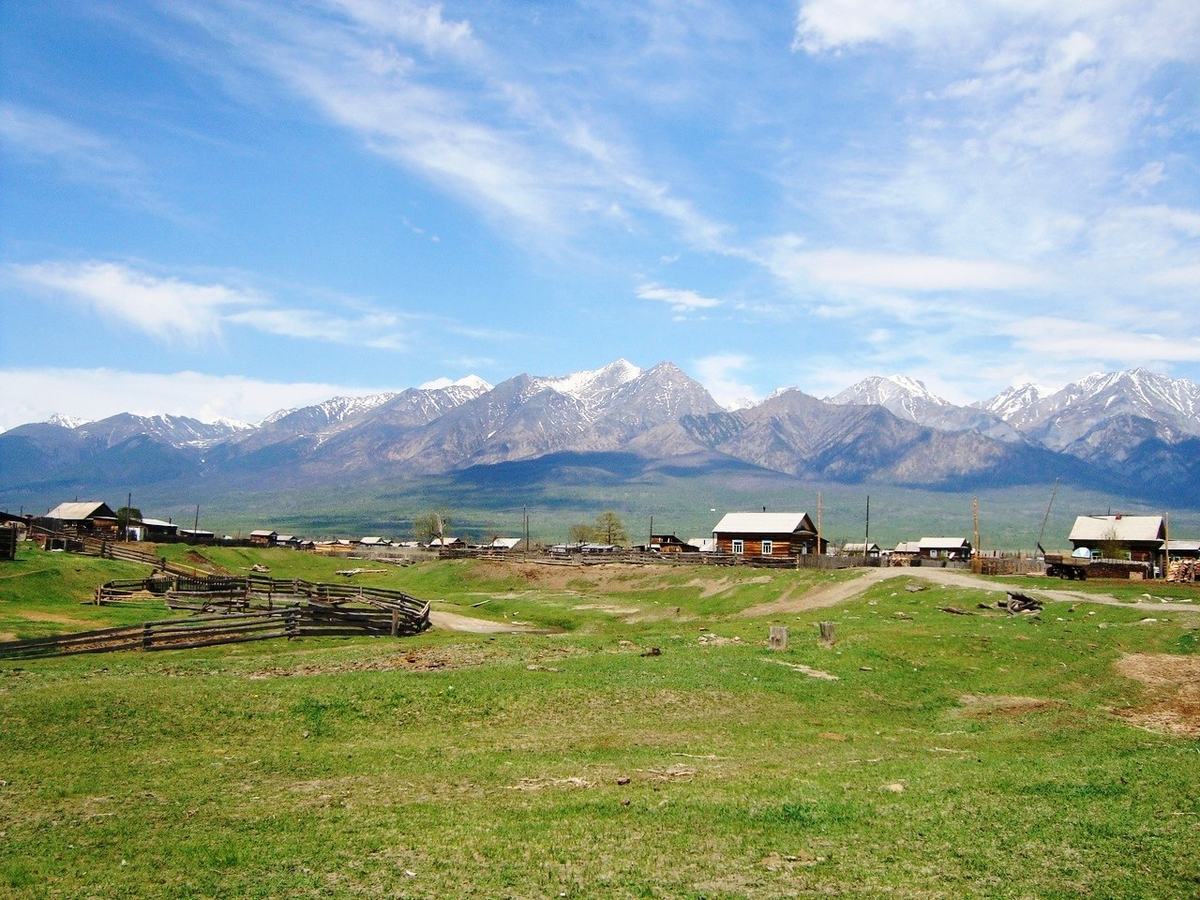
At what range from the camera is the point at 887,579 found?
67.6 metres

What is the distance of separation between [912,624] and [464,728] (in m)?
28.9

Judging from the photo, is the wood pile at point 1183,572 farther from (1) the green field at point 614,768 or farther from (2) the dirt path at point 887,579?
(1) the green field at point 614,768

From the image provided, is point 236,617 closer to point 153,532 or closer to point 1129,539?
point 1129,539

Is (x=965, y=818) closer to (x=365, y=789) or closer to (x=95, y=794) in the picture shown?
(x=365, y=789)

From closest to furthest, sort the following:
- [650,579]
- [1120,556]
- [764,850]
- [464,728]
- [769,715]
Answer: [764,850], [464,728], [769,715], [650,579], [1120,556]

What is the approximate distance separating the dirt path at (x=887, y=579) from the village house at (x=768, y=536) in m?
29.9

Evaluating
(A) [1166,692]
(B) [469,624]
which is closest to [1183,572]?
(A) [1166,692]

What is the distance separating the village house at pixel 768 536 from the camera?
349ft

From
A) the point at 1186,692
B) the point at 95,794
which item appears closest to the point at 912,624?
the point at 1186,692

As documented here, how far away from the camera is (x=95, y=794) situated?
16797 mm

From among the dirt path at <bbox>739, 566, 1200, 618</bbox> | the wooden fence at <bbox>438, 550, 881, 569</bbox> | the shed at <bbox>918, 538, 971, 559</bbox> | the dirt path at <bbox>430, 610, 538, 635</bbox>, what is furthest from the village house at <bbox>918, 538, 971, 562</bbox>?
the dirt path at <bbox>430, 610, 538, 635</bbox>

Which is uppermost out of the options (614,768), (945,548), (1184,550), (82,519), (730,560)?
(82,519)

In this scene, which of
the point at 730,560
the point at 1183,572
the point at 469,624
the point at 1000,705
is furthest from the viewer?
the point at 730,560

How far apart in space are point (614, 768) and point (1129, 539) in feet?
343
